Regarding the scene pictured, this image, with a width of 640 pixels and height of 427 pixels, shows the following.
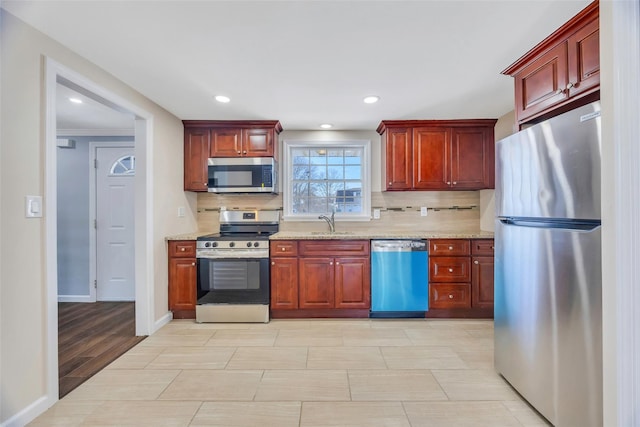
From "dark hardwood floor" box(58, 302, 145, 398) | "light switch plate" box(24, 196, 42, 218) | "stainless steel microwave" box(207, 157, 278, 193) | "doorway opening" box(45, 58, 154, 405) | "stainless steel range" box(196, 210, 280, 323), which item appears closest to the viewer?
"light switch plate" box(24, 196, 42, 218)

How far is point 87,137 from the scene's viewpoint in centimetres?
391

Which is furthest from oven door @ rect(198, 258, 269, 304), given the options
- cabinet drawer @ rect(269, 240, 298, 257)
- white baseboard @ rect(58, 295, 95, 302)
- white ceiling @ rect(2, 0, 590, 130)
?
white baseboard @ rect(58, 295, 95, 302)

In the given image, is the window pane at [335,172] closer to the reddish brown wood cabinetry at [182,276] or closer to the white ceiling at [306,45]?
the white ceiling at [306,45]

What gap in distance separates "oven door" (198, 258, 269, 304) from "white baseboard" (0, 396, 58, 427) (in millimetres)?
1464

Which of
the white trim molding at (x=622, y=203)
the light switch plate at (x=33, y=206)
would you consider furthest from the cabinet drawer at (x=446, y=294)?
the light switch plate at (x=33, y=206)

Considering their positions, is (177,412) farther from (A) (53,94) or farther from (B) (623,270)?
(B) (623,270)

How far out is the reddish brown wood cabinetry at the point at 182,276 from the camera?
322 cm

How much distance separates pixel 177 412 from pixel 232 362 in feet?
1.96

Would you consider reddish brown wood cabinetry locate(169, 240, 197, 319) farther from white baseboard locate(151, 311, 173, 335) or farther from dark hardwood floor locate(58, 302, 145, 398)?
dark hardwood floor locate(58, 302, 145, 398)

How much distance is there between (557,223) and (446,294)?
1880 mm

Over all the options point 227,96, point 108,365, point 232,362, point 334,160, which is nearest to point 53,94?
point 227,96

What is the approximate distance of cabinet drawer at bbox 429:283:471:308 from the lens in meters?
3.22

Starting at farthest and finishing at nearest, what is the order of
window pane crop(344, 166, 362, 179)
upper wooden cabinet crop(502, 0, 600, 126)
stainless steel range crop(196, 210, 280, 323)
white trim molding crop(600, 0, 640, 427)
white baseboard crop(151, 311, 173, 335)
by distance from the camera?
window pane crop(344, 166, 362, 179) < stainless steel range crop(196, 210, 280, 323) < white baseboard crop(151, 311, 173, 335) < upper wooden cabinet crop(502, 0, 600, 126) < white trim molding crop(600, 0, 640, 427)

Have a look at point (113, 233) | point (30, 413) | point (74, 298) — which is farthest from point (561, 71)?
point (74, 298)
